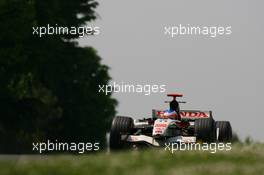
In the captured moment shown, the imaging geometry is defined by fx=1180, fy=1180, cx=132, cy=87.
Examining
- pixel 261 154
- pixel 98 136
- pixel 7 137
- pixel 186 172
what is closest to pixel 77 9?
pixel 98 136

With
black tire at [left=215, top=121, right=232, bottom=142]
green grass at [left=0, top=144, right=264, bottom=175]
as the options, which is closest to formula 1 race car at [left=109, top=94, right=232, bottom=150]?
black tire at [left=215, top=121, right=232, bottom=142]

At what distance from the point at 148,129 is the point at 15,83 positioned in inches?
962

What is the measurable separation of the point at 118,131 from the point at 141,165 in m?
10.7

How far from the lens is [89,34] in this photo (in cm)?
5947

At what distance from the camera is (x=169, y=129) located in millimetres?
26594

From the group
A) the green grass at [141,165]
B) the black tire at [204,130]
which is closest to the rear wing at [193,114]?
the black tire at [204,130]

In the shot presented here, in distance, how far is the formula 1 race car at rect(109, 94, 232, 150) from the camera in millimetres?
25172

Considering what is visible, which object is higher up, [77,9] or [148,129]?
[77,9]

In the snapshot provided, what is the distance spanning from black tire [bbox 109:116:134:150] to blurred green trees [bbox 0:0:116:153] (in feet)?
69.5

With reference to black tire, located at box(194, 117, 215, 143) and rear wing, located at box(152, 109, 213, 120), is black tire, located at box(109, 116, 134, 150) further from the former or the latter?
rear wing, located at box(152, 109, 213, 120)

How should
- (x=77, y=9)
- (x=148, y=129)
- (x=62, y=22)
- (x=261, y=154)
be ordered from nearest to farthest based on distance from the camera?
(x=261, y=154) → (x=148, y=129) → (x=62, y=22) → (x=77, y=9)

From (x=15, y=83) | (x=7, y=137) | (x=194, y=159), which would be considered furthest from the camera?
(x=15, y=83)

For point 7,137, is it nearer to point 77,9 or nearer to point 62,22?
point 62,22

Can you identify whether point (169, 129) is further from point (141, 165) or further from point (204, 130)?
point (141, 165)
